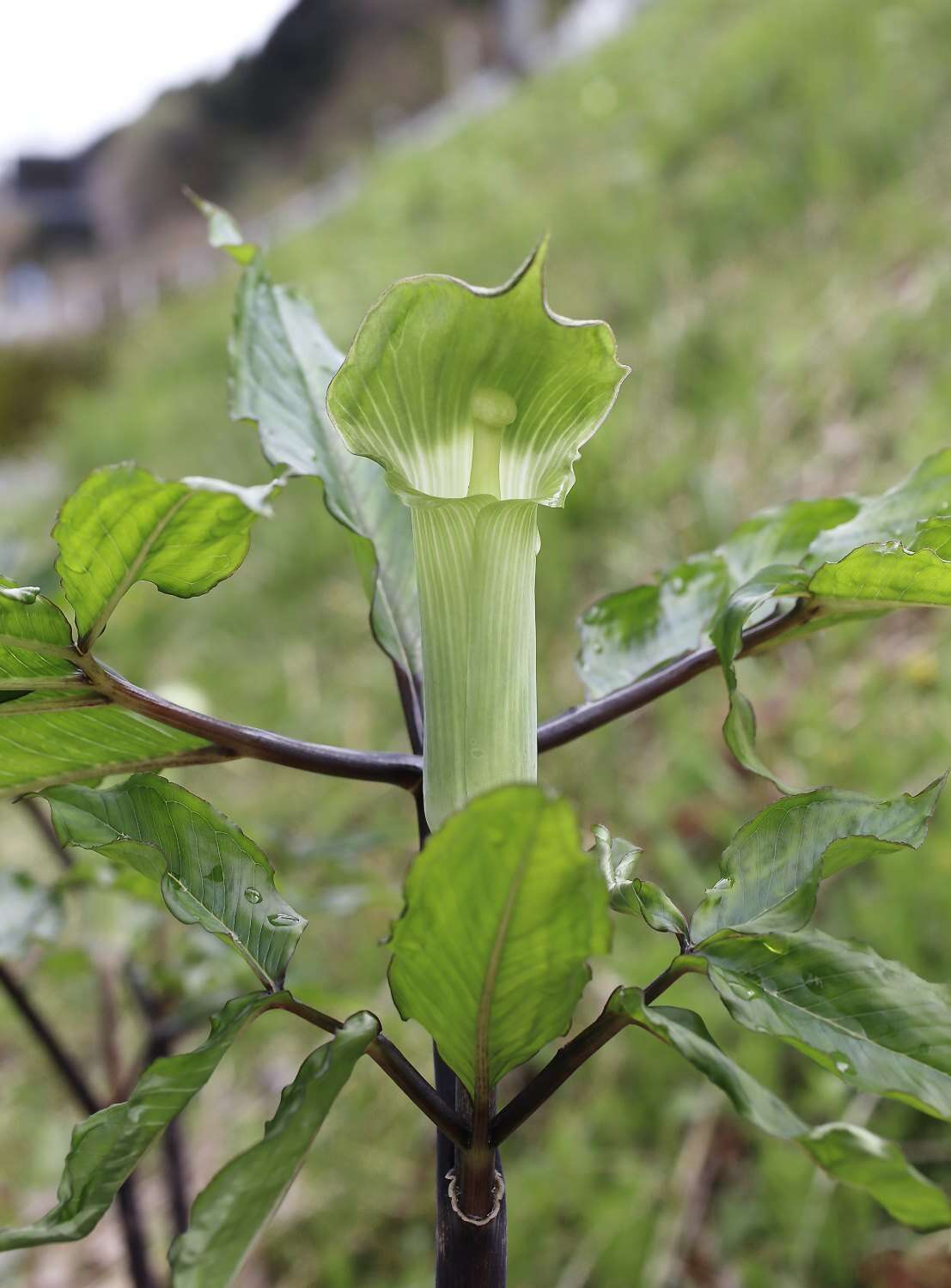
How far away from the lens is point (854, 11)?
8.42ft

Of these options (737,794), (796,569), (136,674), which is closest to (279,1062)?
(737,794)

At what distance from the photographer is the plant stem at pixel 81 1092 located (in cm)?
56

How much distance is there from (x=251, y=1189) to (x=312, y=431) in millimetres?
267

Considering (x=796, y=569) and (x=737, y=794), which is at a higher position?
(x=796, y=569)

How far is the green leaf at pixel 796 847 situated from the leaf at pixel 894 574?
0.18ft

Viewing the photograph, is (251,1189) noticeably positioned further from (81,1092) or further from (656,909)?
(81,1092)

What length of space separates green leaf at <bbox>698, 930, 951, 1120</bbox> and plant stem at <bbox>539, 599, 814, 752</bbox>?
0.09 m

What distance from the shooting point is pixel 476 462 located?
30cm

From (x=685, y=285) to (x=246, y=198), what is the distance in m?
8.71

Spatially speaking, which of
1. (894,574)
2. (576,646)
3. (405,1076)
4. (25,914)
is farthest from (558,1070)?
(576,646)

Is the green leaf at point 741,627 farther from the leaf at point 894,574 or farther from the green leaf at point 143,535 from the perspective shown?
the green leaf at point 143,535

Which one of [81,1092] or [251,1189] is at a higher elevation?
[251,1189]

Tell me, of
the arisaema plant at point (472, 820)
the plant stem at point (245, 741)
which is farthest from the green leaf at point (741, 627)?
the plant stem at point (245, 741)

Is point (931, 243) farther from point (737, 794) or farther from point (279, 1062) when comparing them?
point (279, 1062)
